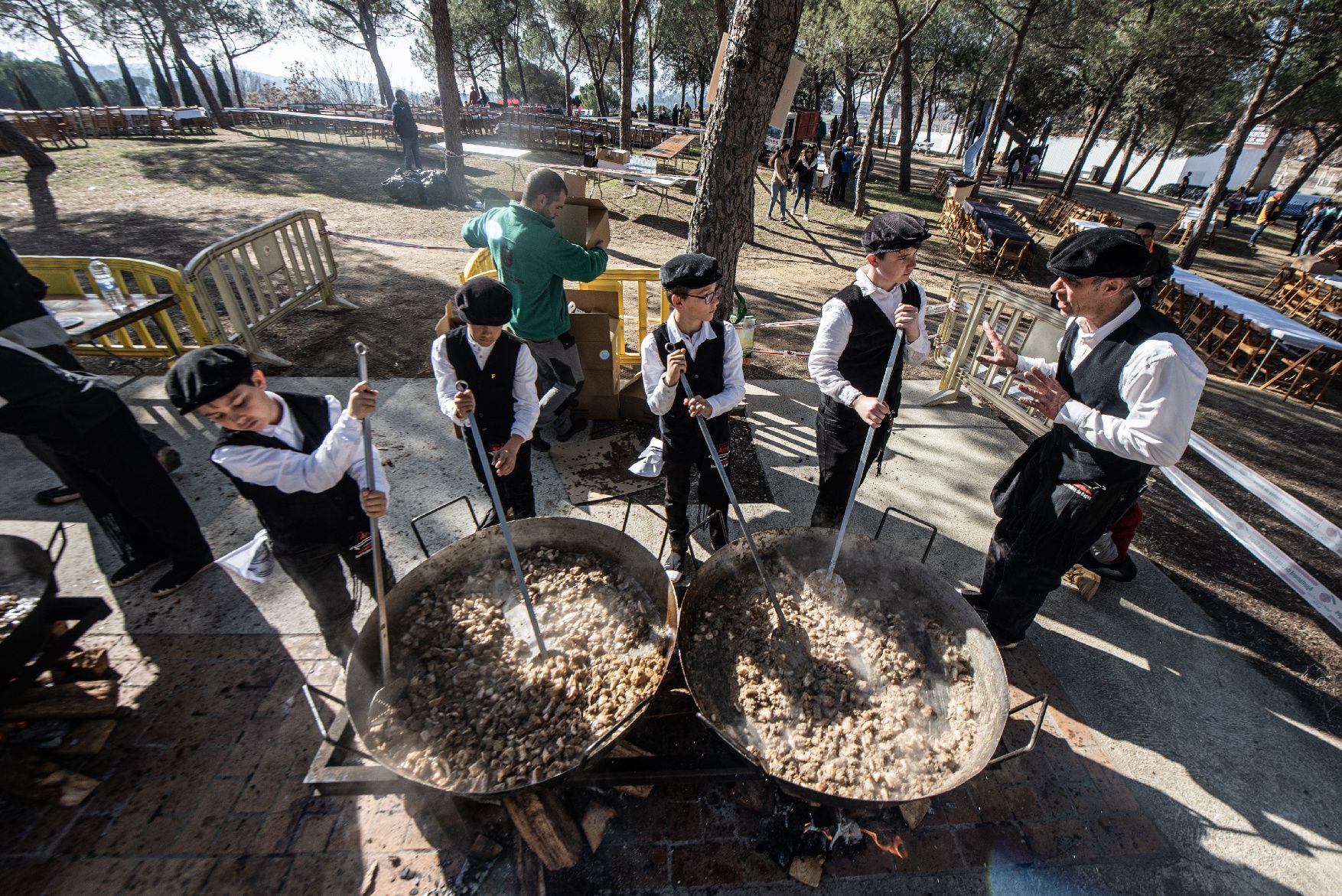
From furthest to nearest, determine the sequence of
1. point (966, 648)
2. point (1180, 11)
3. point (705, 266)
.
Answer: point (1180, 11), point (705, 266), point (966, 648)

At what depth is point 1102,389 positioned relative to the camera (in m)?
2.60

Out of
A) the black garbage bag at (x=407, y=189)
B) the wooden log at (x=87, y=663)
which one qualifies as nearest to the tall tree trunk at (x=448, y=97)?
the black garbage bag at (x=407, y=189)

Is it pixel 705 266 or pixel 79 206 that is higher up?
pixel 705 266

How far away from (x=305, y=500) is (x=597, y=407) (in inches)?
125

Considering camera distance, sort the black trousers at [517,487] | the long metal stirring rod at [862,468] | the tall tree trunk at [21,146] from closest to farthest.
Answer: the long metal stirring rod at [862,468] → the black trousers at [517,487] → the tall tree trunk at [21,146]

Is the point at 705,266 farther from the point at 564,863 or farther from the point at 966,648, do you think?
the point at 564,863

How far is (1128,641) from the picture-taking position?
3.61 meters

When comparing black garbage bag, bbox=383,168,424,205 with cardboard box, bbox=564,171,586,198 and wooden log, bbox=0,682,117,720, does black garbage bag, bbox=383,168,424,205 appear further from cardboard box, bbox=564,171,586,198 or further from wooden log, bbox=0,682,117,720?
wooden log, bbox=0,682,117,720

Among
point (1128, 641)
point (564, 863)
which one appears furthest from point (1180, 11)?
point (564, 863)

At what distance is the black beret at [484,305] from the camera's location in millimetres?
2938

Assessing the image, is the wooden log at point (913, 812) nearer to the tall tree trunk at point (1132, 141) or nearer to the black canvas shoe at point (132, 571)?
the black canvas shoe at point (132, 571)

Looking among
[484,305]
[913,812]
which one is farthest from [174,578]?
[913,812]

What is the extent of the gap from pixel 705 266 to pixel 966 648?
2298 mm

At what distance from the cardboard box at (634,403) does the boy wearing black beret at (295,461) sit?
2944 millimetres
